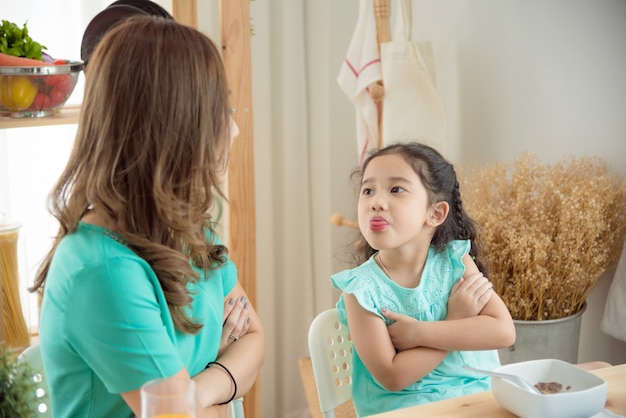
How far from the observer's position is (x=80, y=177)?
49.8 inches

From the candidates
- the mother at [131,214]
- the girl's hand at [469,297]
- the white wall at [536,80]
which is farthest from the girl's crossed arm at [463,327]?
the white wall at [536,80]

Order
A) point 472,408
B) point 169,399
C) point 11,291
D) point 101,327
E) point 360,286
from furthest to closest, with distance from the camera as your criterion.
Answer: point 11,291 → point 360,286 → point 472,408 → point 101,327 → point 169,399

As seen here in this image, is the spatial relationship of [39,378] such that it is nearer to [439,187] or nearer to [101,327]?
[101,327]

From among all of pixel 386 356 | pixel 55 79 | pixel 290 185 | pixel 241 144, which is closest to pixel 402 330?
pixel 386 356

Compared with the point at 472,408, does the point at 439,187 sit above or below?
above

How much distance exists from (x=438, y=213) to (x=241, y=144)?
0.67 meters

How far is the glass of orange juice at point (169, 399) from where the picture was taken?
87 centimetres

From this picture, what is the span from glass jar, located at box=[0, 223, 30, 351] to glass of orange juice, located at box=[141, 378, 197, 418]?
114 cm

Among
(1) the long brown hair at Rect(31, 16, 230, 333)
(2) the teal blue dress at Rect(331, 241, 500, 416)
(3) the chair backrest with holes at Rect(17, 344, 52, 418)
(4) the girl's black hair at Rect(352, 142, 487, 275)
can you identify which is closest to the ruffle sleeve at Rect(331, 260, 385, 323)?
(2) the teal blue dress at Rect(331, 241, 500, 416)

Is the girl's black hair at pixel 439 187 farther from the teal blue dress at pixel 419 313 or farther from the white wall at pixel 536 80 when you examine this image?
the white wall at pixel 536 80

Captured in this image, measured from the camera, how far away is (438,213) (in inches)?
69.7

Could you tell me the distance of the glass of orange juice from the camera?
87cm

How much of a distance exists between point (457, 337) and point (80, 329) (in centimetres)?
77

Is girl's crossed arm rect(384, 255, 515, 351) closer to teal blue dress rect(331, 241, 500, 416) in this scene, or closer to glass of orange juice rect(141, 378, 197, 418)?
teal blue dress rect(331, 241, 500, 416)
